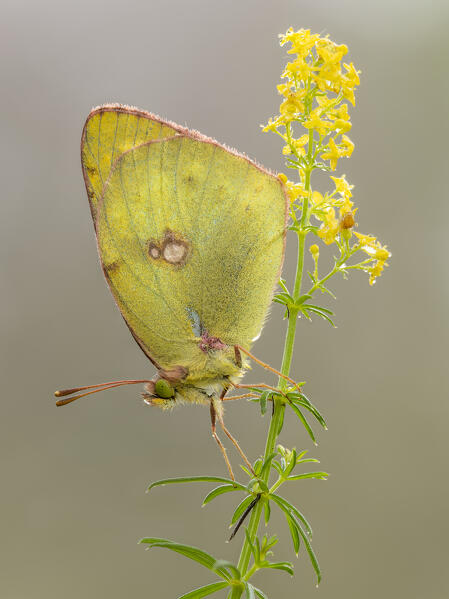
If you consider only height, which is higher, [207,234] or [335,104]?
[335,104]

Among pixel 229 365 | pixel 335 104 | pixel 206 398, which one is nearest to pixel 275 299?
pixel 229 365

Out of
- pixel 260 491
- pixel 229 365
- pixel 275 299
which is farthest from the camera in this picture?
pixel 229 365

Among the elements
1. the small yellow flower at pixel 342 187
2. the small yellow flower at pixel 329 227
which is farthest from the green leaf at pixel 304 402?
the small yellow flower at pixel 342 187

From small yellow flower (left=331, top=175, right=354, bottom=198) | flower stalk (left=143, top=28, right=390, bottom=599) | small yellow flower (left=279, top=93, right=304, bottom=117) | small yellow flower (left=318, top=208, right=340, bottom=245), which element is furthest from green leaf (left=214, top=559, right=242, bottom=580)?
small yellow flower (left=279, top=93, right=304, bottom=117)

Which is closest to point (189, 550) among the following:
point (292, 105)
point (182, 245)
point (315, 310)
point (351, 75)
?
point (315, 310)

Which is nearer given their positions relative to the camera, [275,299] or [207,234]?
[275,299]

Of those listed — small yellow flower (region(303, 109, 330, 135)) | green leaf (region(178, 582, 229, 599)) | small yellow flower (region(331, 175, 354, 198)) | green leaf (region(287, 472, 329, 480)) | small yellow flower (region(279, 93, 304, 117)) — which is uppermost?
small yellow flower (region(279, 93, 304, 117))

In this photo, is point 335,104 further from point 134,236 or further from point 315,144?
point 134,236

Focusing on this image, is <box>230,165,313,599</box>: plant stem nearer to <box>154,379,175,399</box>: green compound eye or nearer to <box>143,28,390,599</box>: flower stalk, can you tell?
<box>143,28,390,599</box>: flower stalk
